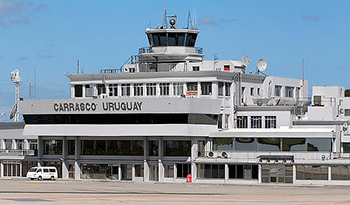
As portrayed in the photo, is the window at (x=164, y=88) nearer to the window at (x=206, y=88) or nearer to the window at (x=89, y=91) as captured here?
the window at (x=206, y=88)

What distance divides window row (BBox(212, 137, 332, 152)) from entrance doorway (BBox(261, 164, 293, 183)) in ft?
8.53

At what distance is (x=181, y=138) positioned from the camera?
105m

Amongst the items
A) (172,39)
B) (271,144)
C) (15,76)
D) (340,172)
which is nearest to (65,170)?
(172,39)

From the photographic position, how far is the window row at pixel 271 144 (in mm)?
100125

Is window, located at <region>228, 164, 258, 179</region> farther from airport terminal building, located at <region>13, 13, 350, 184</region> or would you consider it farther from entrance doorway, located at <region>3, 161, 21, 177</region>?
entrance doorway, located at <region>3, 161, 21, 177</region>

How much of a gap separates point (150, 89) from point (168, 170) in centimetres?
1229

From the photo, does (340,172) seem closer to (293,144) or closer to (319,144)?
(319,144)

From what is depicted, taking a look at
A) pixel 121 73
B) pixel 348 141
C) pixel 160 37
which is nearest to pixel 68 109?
pixel 121 73

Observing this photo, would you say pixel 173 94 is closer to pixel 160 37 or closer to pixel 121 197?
pixel 160 37

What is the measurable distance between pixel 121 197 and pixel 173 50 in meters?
44.5

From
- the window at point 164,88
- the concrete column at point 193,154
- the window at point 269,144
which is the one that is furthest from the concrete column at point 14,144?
the window at point 269,144

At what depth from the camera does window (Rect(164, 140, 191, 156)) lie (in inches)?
4131

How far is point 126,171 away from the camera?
357 ft

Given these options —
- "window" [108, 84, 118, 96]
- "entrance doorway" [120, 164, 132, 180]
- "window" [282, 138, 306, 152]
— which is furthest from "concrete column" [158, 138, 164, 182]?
"window" [282, 138, 306, 152]
